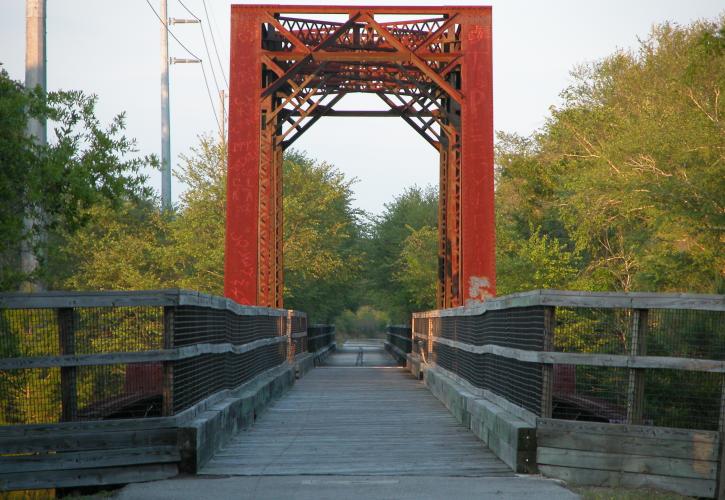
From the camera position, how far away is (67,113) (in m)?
12.4

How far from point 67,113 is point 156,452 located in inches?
207

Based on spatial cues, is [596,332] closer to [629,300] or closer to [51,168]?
[629,300]

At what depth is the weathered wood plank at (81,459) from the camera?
8.02 meters

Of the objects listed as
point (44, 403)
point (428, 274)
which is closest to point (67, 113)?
point (44, 403)

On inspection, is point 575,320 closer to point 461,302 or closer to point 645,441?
point 645,441

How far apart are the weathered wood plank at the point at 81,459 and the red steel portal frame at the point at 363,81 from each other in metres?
10.5

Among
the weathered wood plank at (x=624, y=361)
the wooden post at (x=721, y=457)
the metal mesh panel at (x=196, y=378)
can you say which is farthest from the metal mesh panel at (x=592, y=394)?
the metal mesh panel at (x=196, y=378)

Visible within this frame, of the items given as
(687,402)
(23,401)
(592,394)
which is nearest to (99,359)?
(23,401)

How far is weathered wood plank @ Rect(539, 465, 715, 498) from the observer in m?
8.24

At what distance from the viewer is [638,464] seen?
8.37 meters

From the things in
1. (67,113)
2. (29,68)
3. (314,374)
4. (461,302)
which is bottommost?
(314,374)

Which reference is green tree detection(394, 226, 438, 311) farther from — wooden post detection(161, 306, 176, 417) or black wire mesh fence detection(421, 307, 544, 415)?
wooden post detection(161, 306, 176, 417)

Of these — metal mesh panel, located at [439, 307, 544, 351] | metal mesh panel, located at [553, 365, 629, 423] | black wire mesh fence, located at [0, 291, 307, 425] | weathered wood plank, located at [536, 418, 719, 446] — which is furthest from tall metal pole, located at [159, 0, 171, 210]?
weathered wood plank, located at [536, 418, 719, 446]

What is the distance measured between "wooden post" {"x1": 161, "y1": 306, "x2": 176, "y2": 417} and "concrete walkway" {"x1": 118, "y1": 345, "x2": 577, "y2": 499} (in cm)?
61
